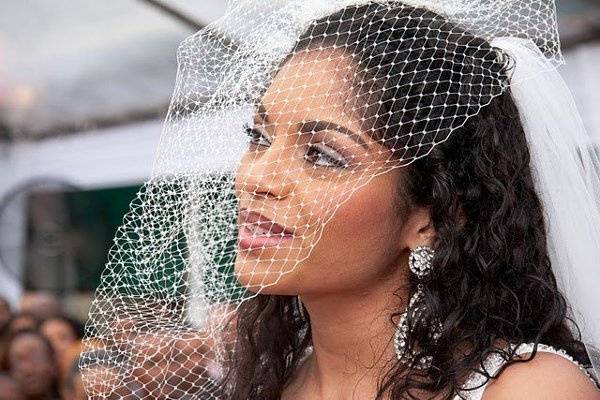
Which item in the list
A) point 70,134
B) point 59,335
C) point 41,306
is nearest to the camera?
point 59,335

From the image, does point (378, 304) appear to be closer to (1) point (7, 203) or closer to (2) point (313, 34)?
(2) point (313, 34)

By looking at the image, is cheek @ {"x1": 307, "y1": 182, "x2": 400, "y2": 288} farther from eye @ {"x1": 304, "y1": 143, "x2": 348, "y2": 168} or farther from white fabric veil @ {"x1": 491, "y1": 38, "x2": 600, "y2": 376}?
white fabric veil @ {"x1": 491, "y1": 38, "x2": 600, "y2": 376}

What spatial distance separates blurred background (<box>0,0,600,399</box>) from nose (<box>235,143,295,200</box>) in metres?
2.78

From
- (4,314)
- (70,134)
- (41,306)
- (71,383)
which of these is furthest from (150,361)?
(70,134)

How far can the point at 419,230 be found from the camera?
1.70m

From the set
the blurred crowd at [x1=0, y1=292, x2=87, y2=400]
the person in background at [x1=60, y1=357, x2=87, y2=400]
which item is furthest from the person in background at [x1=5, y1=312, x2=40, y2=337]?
the person in background at [x1=60, y1=357, x2=87, y2=400]

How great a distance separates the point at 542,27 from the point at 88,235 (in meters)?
3.83

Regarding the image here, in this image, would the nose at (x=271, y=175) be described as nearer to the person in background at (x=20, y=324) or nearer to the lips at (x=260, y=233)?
the lips at (x=260, y=233)

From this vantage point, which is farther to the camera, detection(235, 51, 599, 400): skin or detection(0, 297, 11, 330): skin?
detection(0, 297, 11, 330): skin

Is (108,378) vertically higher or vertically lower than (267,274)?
lower

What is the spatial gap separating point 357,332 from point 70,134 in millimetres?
3982

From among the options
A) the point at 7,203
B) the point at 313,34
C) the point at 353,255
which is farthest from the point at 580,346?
the point at 7,203

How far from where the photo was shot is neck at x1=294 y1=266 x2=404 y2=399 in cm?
172

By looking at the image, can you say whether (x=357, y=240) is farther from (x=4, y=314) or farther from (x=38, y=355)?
(x=4, y=314)
